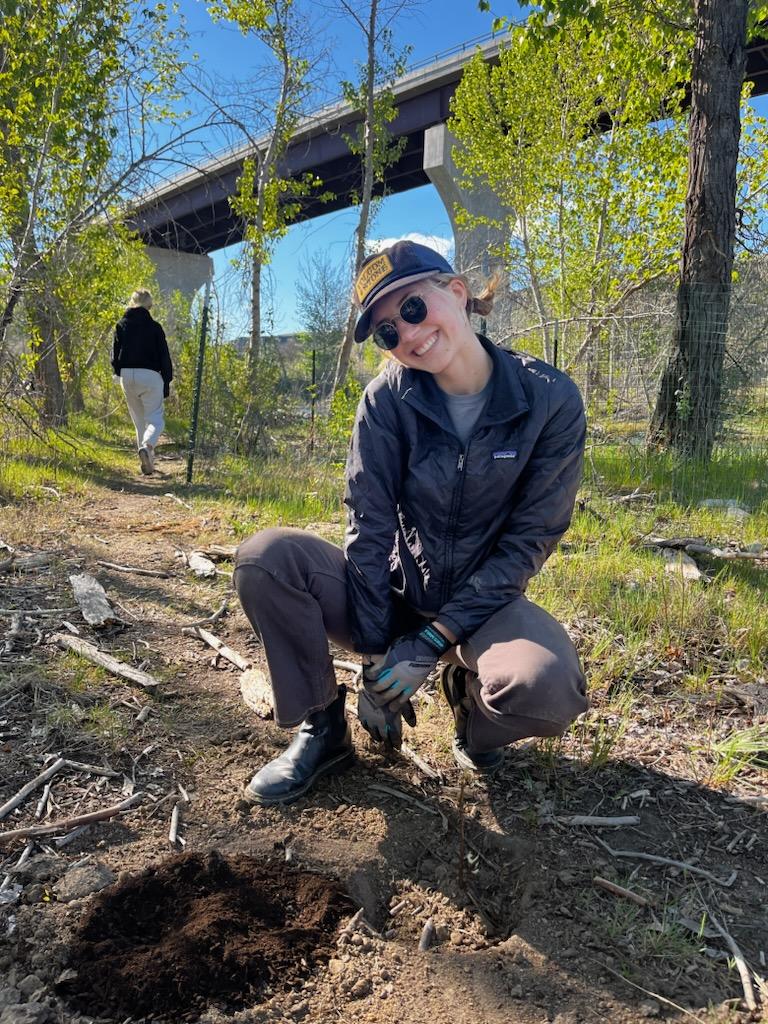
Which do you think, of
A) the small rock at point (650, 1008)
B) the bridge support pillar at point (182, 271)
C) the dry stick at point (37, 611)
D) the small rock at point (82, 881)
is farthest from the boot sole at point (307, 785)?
the bridge support pillar at point (182, 271)

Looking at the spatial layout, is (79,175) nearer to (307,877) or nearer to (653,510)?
(653,510)

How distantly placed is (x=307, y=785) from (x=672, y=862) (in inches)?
42.6

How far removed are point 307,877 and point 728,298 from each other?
20.9 ft

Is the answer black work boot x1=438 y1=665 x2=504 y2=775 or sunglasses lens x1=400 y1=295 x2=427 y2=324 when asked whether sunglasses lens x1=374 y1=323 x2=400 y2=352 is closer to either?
sunglasses lens x1=400 y1=295 x2=427 y2=324

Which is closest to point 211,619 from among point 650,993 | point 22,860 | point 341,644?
point 341,644

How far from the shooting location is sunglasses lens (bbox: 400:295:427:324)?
Result: 6.24ft

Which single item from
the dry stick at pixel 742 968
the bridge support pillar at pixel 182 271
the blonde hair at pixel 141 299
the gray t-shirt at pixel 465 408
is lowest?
the dry stick at pixel 742 968

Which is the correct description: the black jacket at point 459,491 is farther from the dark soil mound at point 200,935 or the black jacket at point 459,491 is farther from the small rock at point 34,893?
the small rock at point 34,893

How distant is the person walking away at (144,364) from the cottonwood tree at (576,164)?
4853 mm

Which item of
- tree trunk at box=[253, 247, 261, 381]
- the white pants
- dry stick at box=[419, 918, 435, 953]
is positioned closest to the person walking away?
the white pants

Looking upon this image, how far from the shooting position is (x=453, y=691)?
229 cm

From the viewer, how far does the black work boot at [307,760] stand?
207cm

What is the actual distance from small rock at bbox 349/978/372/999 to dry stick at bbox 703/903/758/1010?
0.81 metres

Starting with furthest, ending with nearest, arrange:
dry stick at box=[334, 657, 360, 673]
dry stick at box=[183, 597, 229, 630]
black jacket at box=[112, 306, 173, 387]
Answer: black jacket at box=[112, 306, 173, 387]
dry stick at box=[183, 597, 229, 630]
dry stick at box=[334, 657, 360, 673]
